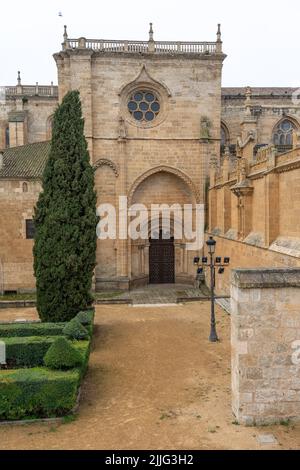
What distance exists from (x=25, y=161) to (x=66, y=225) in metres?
12.4

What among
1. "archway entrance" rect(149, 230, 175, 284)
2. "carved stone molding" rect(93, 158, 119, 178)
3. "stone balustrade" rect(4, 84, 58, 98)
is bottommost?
"archway entrance" rect(149, 230, 175, 284)

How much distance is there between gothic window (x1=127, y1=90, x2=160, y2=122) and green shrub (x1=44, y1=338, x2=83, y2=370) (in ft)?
61.8

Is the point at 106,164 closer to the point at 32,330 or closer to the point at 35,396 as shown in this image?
the point at 32,330

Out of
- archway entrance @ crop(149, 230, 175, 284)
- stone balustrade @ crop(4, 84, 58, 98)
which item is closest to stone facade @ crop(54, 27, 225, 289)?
archway entrance @ crop(149, 230, 175, 284)

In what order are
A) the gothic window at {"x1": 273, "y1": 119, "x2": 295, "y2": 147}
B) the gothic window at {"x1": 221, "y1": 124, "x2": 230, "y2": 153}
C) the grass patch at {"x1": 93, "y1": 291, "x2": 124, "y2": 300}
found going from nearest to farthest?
the grass patch at {"x1": 93, "y1": 291, "x2": 124, "y2": 300}
the gothic window at {"x1": 221, "y1": 124, "x2": 230, "y2": 153}
the gothic window at {"x1": 273, "y1": 119, "x2": 295, "y2": 147}

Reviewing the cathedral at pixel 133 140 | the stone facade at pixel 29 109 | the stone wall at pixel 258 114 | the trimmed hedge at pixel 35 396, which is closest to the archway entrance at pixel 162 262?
the cathedral at pixel 133 140

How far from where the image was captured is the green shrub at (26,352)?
41.7ft

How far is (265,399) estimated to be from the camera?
9.59 m

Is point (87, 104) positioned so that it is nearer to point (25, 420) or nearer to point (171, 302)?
point (171, 302)

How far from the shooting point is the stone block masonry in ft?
31.2

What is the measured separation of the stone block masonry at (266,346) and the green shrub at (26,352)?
19.8 ft

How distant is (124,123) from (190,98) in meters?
4.43

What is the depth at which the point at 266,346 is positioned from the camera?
957 centimetres

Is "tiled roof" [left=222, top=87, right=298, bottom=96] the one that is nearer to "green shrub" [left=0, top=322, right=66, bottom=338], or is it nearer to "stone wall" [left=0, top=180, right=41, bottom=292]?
"stone wall" [left=0, top=180, right=41, bottom=292]
